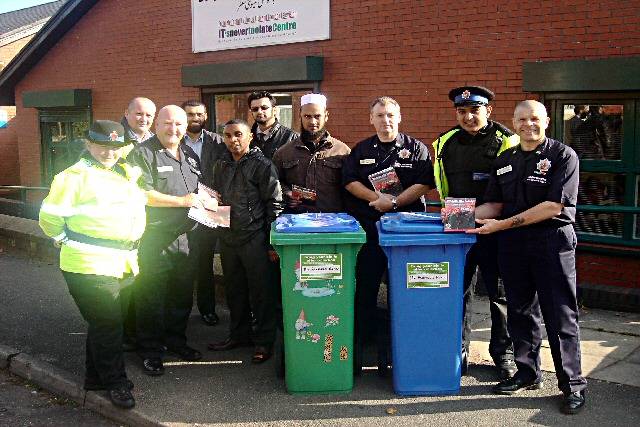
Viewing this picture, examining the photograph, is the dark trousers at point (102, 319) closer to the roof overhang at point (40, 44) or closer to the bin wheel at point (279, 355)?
the bin wheel at point (279, 355)

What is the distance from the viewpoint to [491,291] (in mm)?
4875

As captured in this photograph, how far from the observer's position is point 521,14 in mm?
7367

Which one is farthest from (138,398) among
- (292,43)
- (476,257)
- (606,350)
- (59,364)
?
(292,43)

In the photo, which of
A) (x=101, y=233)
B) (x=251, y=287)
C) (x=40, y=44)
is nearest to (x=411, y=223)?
(x=251, y=287)

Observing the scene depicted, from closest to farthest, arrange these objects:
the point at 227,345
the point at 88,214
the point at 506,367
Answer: the point at 88,214 < the point at 506,367 < the point at 227,345

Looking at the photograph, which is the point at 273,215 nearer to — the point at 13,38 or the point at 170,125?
the point at 170,125

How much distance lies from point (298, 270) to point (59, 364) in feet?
7.34

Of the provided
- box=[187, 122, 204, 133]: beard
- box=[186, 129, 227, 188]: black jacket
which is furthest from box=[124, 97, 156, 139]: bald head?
box=[186, 129, 227, 188]: black jacket

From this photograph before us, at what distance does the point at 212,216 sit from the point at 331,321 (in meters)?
1.25

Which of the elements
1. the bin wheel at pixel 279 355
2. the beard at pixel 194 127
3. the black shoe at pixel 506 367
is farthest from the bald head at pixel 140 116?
the black shoe at pixel 506 367

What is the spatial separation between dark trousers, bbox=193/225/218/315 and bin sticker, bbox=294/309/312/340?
141cm

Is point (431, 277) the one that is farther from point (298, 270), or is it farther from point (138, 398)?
point (138, 398)

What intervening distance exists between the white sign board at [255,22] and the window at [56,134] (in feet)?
13.8

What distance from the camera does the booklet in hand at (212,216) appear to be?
5.17 m
